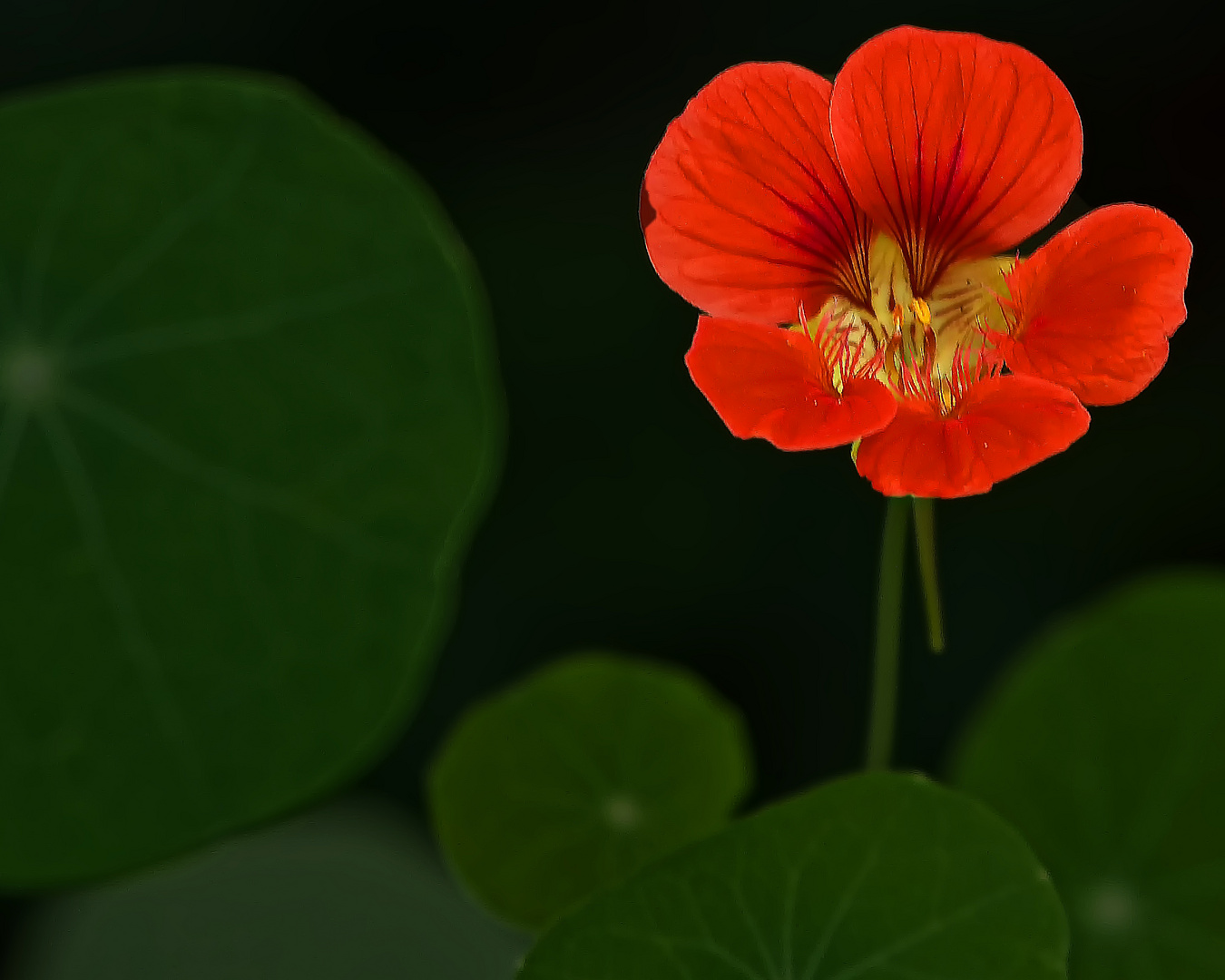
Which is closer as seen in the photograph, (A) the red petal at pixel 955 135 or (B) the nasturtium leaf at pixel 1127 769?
Answer: (A) the red petal at pixel 955 135

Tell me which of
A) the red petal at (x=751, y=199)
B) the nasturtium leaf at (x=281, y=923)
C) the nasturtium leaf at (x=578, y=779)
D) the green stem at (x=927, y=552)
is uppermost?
the red petal at (x=751, y=199)

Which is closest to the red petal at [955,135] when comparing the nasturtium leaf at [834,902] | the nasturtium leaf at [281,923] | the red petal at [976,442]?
the red petal at [976,442]

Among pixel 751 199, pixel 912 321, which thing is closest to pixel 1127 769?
pixel 912 321

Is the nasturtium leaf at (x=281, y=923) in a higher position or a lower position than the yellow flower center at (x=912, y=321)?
lower

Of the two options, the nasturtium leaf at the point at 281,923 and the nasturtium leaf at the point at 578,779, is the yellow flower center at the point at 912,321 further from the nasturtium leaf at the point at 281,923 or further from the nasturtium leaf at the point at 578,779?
the nasturtium leaf at the point at 281,923

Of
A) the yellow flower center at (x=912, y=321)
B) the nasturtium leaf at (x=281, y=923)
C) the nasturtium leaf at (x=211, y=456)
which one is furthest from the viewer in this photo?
the nasturtium leaf at (x=281, y=923)

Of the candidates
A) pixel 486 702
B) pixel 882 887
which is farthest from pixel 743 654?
pixel 882 887
